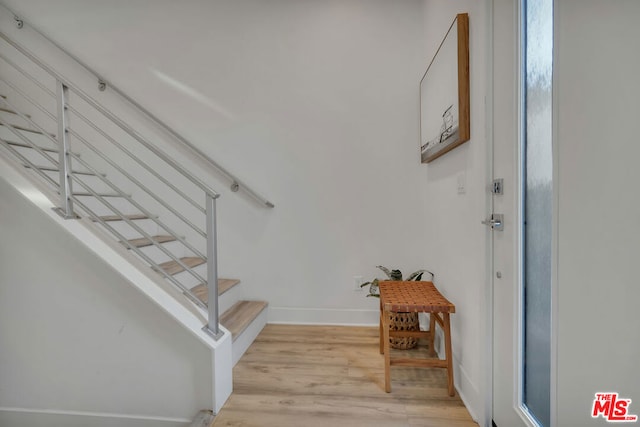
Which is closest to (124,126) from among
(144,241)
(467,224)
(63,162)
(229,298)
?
(63,162)

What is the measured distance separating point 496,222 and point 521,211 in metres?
0.16

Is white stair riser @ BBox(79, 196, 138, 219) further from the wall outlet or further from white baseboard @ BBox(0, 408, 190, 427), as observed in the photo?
the wall outlet

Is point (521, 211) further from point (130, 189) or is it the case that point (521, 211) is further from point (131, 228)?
point (130, 189)

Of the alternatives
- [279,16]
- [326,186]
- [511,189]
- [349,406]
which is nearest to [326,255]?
[326,186]

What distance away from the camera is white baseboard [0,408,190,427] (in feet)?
5.30

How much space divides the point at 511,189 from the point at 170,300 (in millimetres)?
1548

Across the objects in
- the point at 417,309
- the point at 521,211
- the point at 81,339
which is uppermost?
the point at 521,211

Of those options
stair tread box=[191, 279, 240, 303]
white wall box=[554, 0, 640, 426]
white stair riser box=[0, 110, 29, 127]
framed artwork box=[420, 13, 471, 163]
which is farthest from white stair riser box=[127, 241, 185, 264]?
white wall box=[554, 0, 640, 426]

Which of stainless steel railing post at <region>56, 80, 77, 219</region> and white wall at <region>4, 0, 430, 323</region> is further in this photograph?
white wall at <region>4, 0, 430, 323</region>

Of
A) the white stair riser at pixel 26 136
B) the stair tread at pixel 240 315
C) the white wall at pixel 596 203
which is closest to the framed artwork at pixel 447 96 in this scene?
the white wall at pixel 596 203

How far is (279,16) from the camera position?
8.89 ft

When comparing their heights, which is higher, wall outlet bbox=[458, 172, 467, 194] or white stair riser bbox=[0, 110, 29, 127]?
white stair riser bbox=[0, 110, 29, 127]

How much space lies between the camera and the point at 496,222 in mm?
1432

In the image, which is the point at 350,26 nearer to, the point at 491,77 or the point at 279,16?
the point at 279,16
